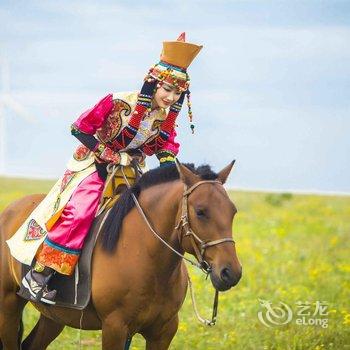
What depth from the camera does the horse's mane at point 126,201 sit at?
734 cm

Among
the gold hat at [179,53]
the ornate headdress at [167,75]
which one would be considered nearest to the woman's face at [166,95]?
the ornate headdress at [167,75]

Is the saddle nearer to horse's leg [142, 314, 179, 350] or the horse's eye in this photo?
horse's leg [142, 314, 179, 350]

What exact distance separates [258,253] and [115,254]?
350 inches

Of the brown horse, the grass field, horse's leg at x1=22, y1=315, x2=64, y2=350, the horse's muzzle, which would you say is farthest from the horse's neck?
the grass field

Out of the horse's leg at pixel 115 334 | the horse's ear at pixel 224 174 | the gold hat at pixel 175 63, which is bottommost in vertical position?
the horse's leg at pixel 115 334

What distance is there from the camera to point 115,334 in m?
7.24

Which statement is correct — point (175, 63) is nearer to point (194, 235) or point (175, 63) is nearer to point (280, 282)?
point (194, 235)

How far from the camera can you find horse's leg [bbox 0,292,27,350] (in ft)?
28.0

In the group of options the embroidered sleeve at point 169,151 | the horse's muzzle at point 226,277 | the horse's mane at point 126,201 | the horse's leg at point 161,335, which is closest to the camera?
the horse's muzzle at point 226,277

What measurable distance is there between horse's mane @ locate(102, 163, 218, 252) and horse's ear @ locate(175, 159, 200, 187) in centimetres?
30

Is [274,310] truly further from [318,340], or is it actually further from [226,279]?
[226,279]

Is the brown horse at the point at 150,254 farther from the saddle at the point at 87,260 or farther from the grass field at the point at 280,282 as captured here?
the grass field at the point at 280,282

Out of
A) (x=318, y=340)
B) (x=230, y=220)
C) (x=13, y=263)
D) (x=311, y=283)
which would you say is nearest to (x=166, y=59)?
(x=230, y=220)

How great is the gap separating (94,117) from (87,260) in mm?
1110
